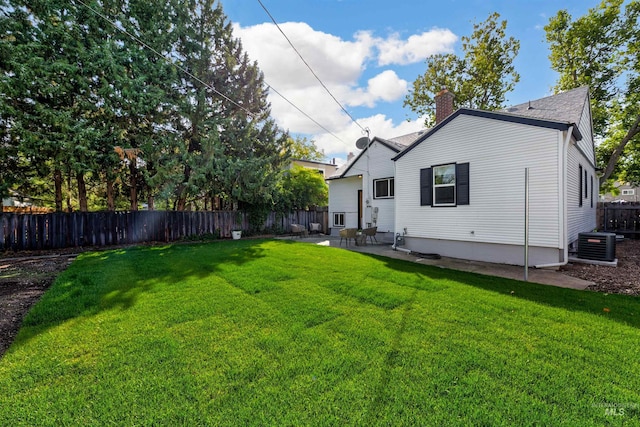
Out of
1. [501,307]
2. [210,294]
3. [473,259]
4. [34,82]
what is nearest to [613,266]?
[473,259]

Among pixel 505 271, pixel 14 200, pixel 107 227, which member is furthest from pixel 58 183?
pixel 505 271

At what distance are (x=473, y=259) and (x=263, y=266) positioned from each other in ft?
20.5

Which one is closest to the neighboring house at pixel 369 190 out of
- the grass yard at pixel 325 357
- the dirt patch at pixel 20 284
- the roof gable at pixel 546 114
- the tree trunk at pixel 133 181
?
the roof gable at pixel 546 114

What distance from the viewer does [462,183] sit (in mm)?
8297

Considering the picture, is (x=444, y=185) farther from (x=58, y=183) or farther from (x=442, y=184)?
(x=58, y=183)

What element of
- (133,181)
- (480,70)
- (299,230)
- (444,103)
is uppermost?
(480,70)

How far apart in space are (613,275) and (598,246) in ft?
4.88

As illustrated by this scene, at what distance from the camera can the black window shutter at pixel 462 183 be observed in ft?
27.0

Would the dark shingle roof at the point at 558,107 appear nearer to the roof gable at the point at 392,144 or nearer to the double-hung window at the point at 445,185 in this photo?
the double-hung window at the point at 445,185

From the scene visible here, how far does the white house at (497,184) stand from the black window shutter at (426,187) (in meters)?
0.03

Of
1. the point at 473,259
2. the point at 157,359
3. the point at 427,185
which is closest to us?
the point at 157,359

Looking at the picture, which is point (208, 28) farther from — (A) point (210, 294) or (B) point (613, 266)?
(B) point (613, 266)

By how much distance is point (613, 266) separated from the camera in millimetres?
6977

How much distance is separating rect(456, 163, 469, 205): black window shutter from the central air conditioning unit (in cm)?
319
